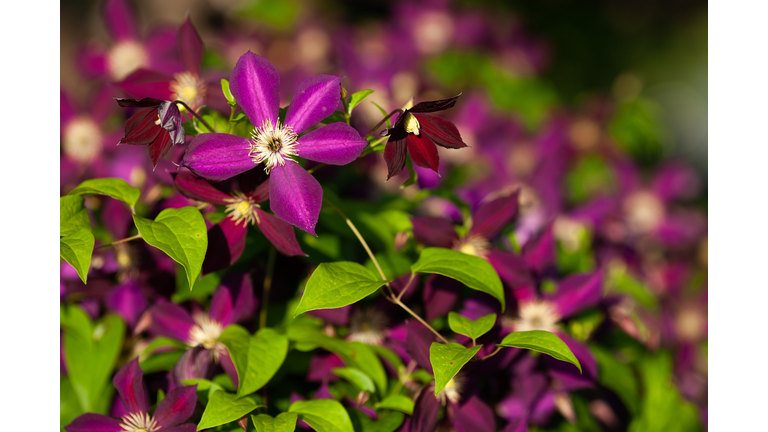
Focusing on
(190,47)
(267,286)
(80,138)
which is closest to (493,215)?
(267,286)

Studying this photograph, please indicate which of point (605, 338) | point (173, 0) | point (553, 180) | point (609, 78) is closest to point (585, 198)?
point (553, 180)

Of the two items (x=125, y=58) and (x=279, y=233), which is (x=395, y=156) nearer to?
(x=279, y=233)

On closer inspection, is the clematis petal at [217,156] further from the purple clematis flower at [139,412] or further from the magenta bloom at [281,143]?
the purple clematis flower at [139,412]

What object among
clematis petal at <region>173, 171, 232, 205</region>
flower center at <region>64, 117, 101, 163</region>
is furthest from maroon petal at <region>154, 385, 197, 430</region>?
flower center at <region>64, 117, 101, 163</region>

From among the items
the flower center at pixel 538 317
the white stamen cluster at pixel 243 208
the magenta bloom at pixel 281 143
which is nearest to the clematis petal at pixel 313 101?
the magenta bloom at pixel 281 143

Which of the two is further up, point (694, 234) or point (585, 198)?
point (585, 198)

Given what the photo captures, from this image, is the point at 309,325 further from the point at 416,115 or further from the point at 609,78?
the point at 609,78

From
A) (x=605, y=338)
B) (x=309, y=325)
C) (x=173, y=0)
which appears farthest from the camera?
(x=173, y=0)
